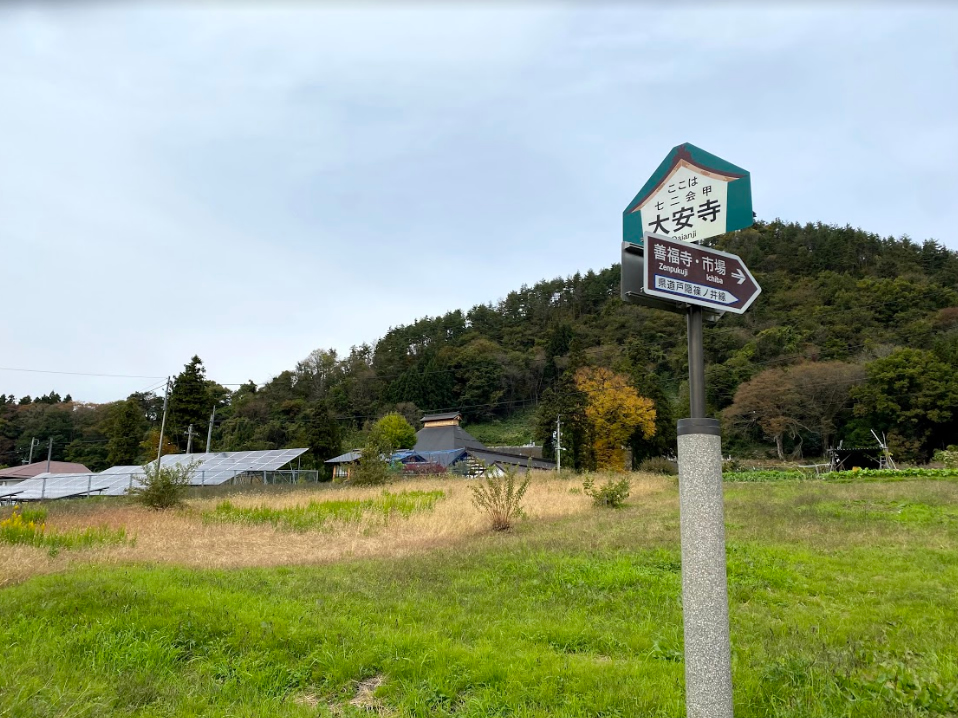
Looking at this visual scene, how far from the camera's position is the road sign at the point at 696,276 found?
2.41 metres

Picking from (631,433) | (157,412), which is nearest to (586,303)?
(631,433)

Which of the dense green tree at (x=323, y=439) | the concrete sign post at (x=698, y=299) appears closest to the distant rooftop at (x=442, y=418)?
the dense green tree at (x=323, y=439)

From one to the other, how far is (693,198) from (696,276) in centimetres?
44

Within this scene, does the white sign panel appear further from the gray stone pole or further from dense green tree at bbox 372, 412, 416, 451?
dense green tree at bbox 372, 412, 416, 451

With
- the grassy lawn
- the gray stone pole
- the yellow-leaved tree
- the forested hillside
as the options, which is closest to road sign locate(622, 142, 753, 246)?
the gray stone pole

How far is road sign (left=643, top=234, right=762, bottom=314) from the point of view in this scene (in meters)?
2.41

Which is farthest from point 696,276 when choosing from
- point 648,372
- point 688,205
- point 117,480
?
point 648,372

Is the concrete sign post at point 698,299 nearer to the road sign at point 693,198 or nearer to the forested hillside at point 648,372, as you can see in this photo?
the road sign at point 693,198

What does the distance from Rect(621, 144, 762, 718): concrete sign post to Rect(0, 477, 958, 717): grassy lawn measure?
1.01 m

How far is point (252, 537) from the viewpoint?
10023 mm

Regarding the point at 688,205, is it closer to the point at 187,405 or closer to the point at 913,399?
the point at 913,399

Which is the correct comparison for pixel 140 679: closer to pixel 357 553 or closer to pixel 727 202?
pixel 727 202

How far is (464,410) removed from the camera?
67.4 metres

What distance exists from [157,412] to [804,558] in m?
64.2
